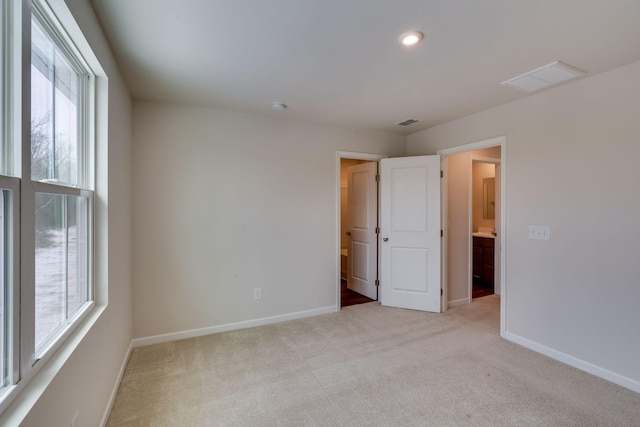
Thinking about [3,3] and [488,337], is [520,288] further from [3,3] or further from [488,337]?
[3,3]

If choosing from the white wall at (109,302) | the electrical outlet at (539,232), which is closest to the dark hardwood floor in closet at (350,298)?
the electrical outlet at (539,232)

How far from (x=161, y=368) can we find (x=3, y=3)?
2519mm

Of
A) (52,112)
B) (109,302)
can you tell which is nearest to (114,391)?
(109,302)

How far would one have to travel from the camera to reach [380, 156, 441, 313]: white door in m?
3.79

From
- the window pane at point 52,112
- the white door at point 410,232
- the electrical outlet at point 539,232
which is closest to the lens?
the window pane at point 52,112

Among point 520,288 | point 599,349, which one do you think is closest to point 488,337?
point 520,288

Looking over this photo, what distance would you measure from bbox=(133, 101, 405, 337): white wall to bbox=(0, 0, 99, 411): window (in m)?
1.16

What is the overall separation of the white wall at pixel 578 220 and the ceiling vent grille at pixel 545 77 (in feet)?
0.66

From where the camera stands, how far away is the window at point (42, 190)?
3.24ft

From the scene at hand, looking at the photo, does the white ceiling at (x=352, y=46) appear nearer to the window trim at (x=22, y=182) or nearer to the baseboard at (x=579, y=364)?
the window trim at (x=22, y=182)

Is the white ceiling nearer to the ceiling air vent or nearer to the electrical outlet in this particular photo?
the ceiling air vent

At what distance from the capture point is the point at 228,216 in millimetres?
3258

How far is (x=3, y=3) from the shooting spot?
986 mm

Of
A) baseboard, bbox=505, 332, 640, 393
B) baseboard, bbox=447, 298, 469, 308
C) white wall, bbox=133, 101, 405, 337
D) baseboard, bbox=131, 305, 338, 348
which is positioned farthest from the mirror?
baseboard, bbox=131, 305, 338, 348
